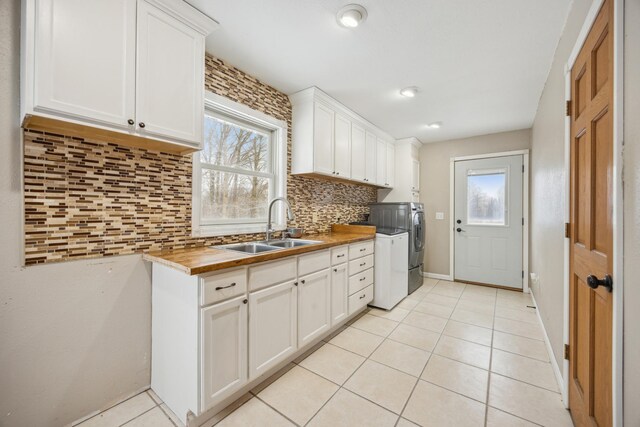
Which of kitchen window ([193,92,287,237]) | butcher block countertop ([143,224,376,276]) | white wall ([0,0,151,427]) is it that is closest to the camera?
white wall ([0,0,151,427])

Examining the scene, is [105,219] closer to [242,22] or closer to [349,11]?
[242,22]

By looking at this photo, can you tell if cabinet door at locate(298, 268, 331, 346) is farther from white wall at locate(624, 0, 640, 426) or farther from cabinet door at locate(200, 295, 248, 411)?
white wall at locate(624, 0, 640, 426)

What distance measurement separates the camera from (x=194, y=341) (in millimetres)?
1408

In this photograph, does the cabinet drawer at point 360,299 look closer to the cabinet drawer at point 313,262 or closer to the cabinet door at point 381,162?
the cabinet drawer at point 313,262

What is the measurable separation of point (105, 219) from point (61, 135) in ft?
1.61

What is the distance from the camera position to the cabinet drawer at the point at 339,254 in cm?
244

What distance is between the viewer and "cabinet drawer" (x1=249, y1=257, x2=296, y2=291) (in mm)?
1680

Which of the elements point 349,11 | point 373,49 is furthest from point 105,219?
point 373,49

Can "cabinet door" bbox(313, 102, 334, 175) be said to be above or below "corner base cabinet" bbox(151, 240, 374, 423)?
above

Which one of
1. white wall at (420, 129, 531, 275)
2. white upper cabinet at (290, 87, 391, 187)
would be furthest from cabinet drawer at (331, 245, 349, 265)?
white wall at (420, 129, 531, 275)

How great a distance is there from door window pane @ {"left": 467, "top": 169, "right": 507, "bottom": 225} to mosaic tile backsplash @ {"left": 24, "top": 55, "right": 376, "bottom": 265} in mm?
3758

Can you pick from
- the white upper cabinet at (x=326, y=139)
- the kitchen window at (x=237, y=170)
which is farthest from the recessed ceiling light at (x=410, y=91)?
the kitchen window at (x=237, y=170)

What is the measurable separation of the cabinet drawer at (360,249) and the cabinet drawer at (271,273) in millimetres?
910

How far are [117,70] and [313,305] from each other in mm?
1972
